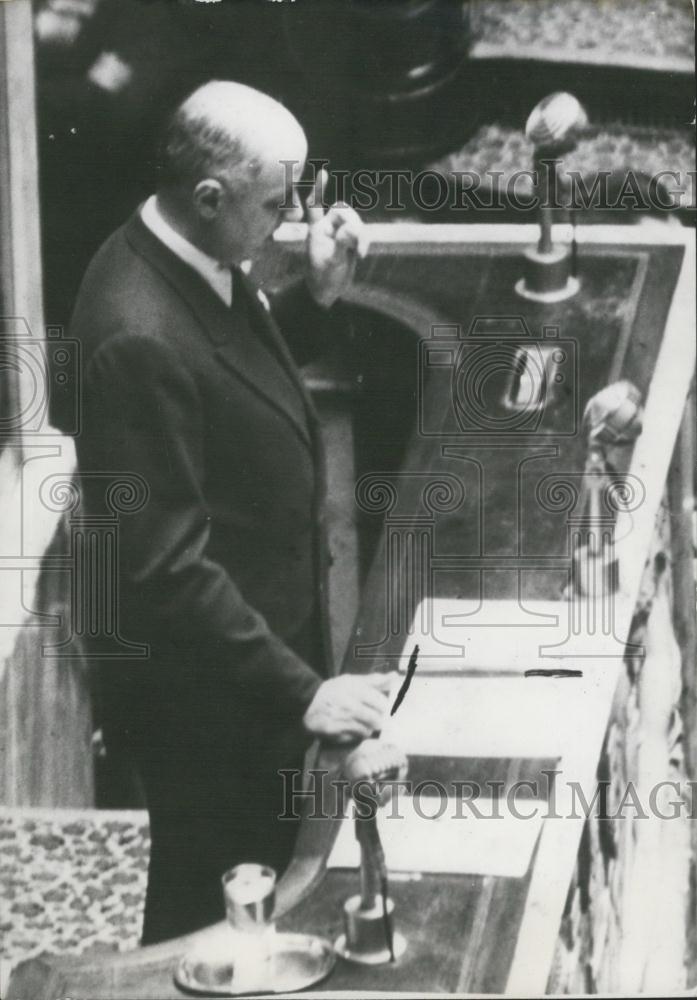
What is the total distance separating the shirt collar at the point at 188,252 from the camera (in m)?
4.34

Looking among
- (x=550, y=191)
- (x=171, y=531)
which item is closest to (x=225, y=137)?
(x=550, y=191)

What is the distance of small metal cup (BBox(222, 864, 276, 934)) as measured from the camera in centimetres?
426

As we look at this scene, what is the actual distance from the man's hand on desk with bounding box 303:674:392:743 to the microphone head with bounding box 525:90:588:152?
4.82 ft

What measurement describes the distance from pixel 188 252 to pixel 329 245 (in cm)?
38

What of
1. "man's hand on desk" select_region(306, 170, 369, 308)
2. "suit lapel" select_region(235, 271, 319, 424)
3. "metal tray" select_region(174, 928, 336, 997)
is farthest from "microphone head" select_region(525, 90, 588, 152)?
"metal tray" select_region(174, 928, 336, 997)

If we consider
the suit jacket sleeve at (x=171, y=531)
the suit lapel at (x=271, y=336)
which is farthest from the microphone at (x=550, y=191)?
the suit jacket sleeve at (x=171, y=531)

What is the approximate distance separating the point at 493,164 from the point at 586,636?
126cm

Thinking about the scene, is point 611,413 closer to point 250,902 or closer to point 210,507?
point 210,507

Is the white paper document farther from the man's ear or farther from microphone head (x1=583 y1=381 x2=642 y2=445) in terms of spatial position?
the man's ear

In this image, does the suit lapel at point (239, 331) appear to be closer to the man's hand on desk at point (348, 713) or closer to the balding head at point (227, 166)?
the balding head at point (227, 166)

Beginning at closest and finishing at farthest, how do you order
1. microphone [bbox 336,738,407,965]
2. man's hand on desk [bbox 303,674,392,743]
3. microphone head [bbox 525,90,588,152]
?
microphone [bbox 336,738,407,965] < man's hand on desk [bbox 303,674,392,743] < microphone head [bbox 525,90,588,152]

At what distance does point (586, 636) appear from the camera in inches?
174

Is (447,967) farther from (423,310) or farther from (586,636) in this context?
(423,310)

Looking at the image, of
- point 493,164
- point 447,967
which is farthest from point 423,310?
point 447,967
